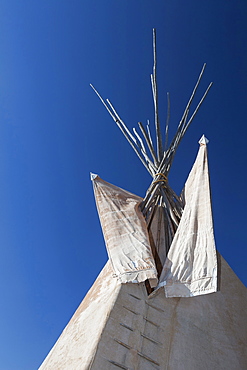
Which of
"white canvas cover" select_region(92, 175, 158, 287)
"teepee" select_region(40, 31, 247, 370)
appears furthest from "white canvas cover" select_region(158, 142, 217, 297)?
"white canvas cover" select_region(92, 175, 158, 287)

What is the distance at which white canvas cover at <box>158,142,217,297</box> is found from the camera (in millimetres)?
3431

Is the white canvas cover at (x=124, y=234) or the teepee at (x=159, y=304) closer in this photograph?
the teepee at (x=159, y=304)

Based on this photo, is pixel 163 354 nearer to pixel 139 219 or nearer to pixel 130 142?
pixel 139 219

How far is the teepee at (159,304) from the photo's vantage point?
10.1 feet

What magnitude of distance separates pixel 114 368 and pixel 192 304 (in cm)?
121

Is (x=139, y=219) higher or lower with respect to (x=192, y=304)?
higher

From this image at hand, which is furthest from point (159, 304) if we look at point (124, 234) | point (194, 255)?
point (124, 234)

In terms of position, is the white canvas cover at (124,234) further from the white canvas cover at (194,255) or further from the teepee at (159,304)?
the white canvas cover at (194,255)

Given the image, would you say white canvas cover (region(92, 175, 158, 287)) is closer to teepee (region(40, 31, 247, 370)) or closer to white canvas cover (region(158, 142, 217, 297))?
teepee (region(40, 31, 247, 370))

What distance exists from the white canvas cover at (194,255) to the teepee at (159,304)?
1 centimetres

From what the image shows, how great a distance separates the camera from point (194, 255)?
366 cm

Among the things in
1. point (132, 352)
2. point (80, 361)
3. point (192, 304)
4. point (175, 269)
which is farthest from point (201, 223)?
point (80, 361)

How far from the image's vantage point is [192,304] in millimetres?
3670

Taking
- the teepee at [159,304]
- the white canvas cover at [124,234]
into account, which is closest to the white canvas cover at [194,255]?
the teepee at [159,304]
